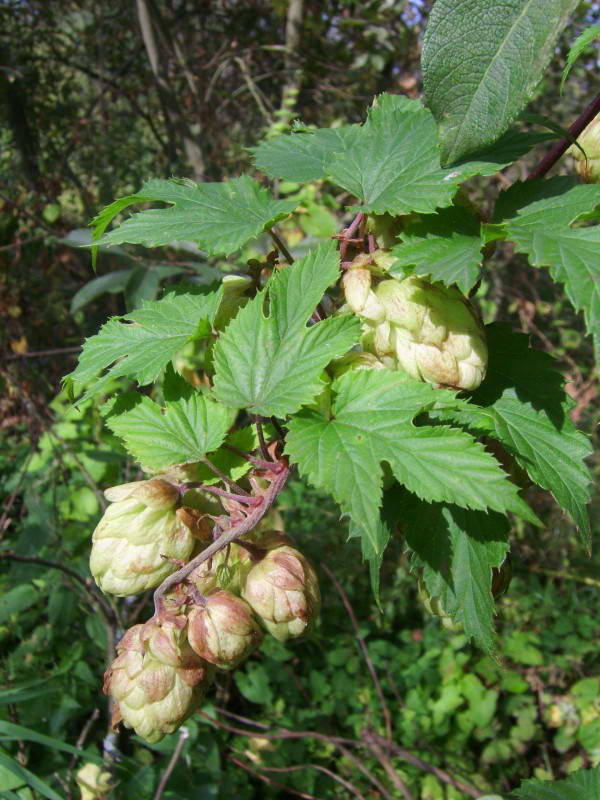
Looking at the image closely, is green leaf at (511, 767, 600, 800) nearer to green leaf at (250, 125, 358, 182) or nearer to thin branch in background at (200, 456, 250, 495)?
thin branch in background at (200, 456, 250, 495)

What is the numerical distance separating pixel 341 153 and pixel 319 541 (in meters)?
2.15

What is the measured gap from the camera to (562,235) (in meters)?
0.57

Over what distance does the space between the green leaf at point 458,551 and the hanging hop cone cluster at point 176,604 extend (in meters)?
0.11

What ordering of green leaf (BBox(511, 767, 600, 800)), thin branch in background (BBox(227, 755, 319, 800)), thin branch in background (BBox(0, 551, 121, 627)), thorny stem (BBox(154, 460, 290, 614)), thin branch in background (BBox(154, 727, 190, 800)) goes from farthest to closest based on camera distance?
thin branch in background (BBox(227, 755, 319, 800)) < thin branch in background (BBox(0, 551, 121, 627)) < thin branch in background (BBox(154, 727, 190, 800)) < green leaf (BBox(511, 767, 600, 800)) < thorny stem (BBox(154, 460, 290, 614))

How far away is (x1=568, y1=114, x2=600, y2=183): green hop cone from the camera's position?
0.64 m

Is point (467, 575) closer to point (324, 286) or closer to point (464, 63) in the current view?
point (324, 286)

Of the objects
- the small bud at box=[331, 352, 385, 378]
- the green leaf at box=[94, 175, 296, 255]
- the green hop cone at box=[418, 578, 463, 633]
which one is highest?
the green leaf at box=[94, 175, 296, 255]

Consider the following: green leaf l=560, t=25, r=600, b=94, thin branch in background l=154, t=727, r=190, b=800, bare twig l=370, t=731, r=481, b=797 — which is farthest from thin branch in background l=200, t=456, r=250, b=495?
bare twig l=370, t=731, r=481, b=797

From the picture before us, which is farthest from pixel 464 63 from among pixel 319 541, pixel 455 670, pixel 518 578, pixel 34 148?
pixel 34 148

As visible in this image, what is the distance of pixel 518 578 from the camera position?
3.13m

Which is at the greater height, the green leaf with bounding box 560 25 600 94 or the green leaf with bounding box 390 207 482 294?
the green leaf with bounding box 560 25 600 94

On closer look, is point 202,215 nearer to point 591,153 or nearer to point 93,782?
point 591,153

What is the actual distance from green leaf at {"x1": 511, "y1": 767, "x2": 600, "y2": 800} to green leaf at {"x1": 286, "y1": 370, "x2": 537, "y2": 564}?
27.7 inches

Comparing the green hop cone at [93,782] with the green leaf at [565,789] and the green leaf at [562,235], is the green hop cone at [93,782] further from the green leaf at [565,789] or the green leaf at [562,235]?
the green leaf at [562,235]
